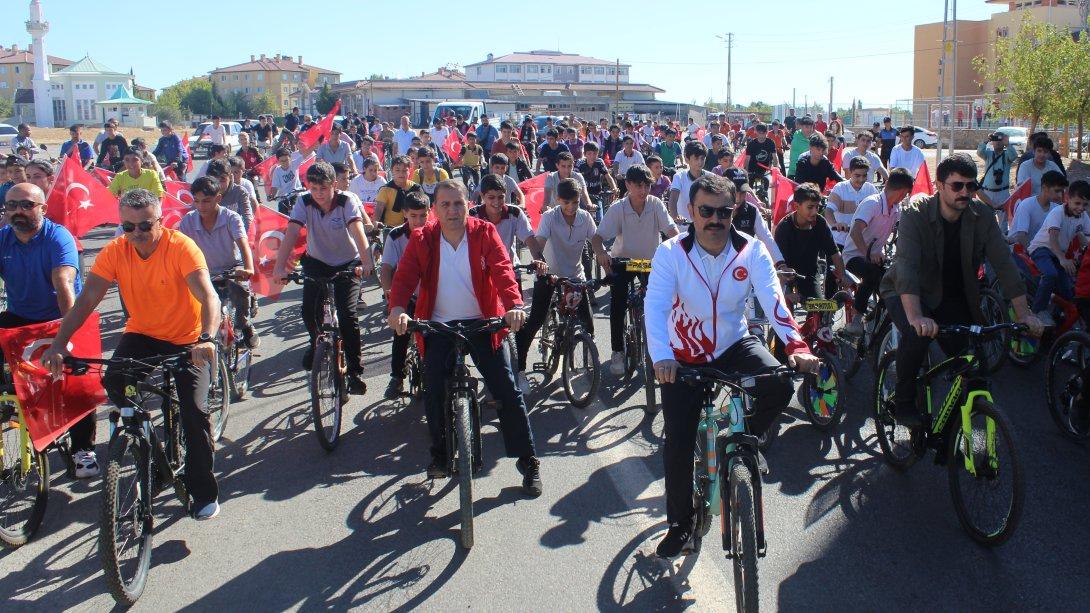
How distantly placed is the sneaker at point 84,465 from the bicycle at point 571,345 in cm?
323

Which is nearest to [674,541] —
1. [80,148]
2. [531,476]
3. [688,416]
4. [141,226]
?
[688,416]

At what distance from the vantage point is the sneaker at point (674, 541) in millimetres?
4625

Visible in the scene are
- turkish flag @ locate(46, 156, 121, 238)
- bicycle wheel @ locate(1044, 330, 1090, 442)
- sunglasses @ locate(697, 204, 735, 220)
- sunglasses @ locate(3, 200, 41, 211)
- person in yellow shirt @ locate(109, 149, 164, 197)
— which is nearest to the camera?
sunglasses @ locate(697, 204, 735, 220)

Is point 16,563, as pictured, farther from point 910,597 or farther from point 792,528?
point 910,597

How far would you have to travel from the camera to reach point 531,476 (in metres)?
5.68

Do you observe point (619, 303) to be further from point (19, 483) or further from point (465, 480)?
point (19, 483)

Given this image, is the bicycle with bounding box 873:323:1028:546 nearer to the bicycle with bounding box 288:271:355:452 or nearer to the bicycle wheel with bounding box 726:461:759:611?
the bicycle wheel with bounding box 726:461:759:611

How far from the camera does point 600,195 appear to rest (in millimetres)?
16219

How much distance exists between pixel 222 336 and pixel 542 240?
8.87ft

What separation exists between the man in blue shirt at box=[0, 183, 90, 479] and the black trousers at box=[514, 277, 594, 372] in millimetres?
3388

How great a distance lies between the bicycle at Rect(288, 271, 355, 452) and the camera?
6414 millimetres

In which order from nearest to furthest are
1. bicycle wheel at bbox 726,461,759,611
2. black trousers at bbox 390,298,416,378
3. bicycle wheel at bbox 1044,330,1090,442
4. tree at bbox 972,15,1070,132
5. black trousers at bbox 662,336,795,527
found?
bicycle wheel at bbox 726,461,759,611 < black trousers at bbox 662,336,795,527 < bicycle wheel at bbox 1044,330,1090,442 < black trousers at bbox 390,298,416,378 < tree at bbox 972,15,1070,132

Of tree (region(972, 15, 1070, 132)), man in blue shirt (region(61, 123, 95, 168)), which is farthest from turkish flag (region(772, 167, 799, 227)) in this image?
tree (region(972, 15, 1070, 132))

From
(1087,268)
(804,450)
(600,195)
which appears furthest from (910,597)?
(600,195)
